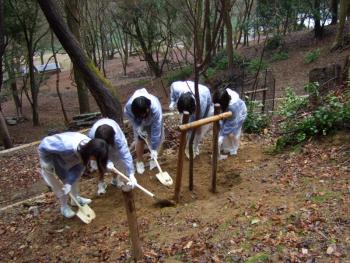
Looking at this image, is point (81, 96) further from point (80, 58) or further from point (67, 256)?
point (67, 256)

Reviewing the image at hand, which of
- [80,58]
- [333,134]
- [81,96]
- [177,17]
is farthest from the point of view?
[177,17]

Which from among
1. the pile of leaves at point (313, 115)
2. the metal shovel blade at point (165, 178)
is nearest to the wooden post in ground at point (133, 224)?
the metal shovel blade at point (165, 178)

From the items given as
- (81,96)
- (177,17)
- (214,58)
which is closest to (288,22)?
(214,58)

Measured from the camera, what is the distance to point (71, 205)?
5.97 m

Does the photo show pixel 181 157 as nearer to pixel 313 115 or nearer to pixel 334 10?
pixel 313 115

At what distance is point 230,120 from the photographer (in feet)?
21.7

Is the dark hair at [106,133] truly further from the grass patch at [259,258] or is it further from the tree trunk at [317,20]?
the tree trunk at [317,20]

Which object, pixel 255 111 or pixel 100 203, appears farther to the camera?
pixel 255 111

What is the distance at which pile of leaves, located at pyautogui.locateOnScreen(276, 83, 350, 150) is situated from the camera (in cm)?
580

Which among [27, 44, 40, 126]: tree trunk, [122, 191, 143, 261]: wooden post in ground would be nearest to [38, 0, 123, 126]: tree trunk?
[122, 191, 143, 261]: wooden post in ground

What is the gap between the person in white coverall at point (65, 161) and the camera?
516 centimetres

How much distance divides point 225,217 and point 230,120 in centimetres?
220

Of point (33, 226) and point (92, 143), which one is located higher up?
point (92, 143)

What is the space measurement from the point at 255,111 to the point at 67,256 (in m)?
4.85
